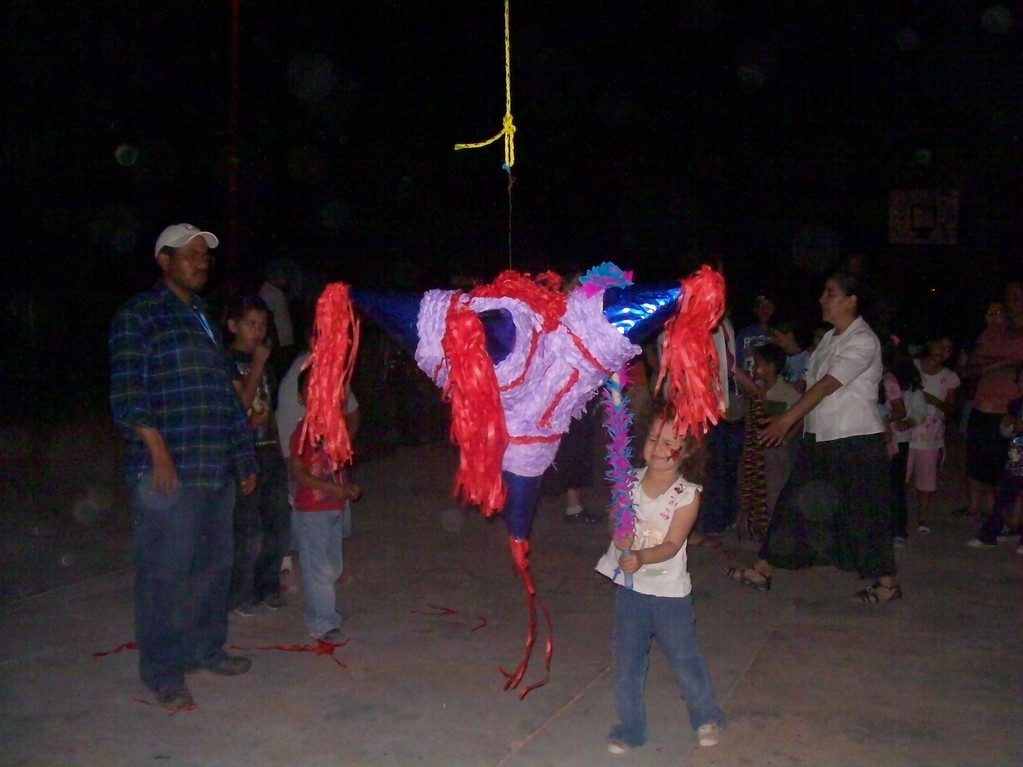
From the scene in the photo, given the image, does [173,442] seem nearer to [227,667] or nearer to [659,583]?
[227,667]

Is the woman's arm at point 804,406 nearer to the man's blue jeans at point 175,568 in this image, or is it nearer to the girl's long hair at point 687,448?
the girl's long hair at point 687,448

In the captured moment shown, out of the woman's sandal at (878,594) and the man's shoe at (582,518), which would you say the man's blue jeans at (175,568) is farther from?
the man's shoe at (582,518)

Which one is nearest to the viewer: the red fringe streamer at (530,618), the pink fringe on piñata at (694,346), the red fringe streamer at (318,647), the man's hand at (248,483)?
the pink fringe on piñata at (694,346)

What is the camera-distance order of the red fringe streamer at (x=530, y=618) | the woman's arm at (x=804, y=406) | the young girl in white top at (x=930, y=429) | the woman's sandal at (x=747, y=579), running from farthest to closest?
the young girl in white top at (x=930, y=429) → the woman's sandal at (x=747, y=579) → the woman's arm at (x=804, y=406) → the red fringe streamer at (x=530, y=618)

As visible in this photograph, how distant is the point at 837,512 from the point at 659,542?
1.99 meters

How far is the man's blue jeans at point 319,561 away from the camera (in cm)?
446

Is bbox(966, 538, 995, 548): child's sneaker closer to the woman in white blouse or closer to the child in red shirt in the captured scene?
the woman in white blouse

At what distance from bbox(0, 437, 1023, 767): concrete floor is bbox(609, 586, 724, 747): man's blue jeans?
12 centimetres

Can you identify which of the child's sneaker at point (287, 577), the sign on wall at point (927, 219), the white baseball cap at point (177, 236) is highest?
the sign on wall at point (927, 219)

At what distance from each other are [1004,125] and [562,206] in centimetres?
786

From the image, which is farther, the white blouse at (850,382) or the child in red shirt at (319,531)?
the white blouse at (850,382)

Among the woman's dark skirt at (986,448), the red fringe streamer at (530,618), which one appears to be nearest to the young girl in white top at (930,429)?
the woman's dark skirt at (986,448)

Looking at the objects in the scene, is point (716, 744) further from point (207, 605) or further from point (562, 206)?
point (562, 206)

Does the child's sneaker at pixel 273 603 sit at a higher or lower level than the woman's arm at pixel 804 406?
lower
